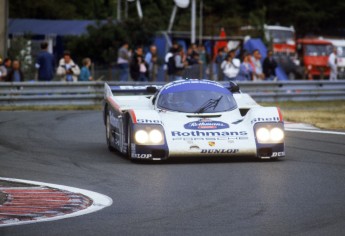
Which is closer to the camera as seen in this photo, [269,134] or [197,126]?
[197,126]

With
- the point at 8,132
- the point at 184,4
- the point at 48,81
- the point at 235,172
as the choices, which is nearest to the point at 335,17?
the point at 184,4

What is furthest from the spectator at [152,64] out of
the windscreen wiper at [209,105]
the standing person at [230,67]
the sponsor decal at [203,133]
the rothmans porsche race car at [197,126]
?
the sponsor decal at [203,133]

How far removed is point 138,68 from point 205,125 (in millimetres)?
14548

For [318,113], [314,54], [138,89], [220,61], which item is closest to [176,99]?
[138,89]

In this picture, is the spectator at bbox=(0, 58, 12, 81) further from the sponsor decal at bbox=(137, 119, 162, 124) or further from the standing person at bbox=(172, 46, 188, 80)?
the sponsor decal at bbox=(137, 119, 162, 124)

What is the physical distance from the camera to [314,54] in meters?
52.1

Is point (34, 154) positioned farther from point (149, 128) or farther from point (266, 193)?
point (266, 193)

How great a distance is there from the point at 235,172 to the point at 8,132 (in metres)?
7.21

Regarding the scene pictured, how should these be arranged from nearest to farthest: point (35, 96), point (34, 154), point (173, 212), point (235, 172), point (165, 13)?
point (173, 212)
point (235, 172)
point (34, 154)
point (35, 96)
point (165, 13)

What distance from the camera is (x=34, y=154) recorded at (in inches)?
606

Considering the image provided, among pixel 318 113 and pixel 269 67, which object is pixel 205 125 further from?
pixel 269 67

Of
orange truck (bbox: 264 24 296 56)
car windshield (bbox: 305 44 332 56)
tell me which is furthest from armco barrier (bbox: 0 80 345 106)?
car windshield (bbox: 305 44 332 56)

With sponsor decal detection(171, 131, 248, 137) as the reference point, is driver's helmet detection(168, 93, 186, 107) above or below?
above

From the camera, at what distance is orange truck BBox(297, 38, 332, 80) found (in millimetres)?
51094
